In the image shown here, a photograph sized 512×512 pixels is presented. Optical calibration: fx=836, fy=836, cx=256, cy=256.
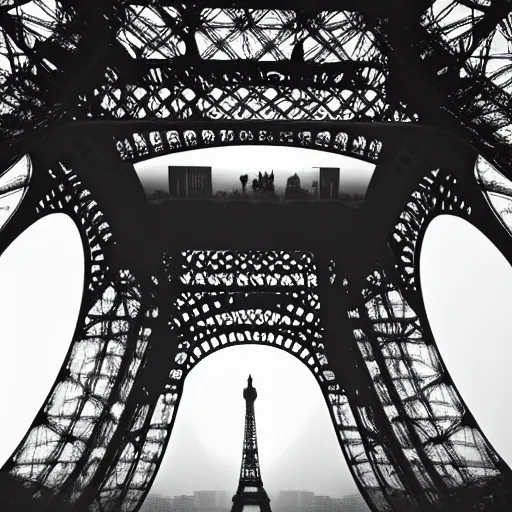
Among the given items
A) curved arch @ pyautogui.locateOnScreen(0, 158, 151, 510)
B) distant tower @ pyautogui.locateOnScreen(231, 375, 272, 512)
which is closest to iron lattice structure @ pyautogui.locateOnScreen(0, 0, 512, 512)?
curved arch @ pyautogui.locateOnScreen(0, 158, 151, 510)

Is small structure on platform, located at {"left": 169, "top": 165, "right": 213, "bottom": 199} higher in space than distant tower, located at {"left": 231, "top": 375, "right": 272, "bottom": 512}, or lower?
higher

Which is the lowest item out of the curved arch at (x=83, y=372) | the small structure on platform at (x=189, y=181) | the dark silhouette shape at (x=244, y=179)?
the curved arch at (x=83, y=372)

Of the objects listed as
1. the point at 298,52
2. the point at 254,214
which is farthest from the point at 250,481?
the point at 298,52

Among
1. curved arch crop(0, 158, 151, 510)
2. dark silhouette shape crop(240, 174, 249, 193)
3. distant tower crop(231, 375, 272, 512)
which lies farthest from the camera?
distant tower crop(231, 375, 272, 512)

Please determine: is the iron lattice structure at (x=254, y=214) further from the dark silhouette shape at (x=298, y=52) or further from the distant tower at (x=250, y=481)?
the distant tower at (x=250, y=481)

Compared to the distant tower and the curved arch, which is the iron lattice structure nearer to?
the curved arch

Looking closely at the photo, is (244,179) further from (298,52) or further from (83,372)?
(83,372)

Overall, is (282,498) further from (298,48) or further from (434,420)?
(298,48)

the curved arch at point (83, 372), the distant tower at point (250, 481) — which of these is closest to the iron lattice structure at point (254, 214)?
the curved arch at point (83, 372)
